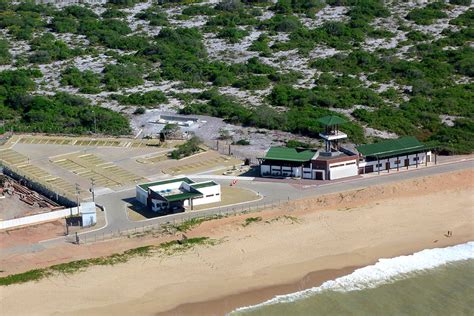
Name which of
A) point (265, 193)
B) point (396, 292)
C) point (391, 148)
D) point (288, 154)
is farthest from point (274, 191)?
point (396, 292)

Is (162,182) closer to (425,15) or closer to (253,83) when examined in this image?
(253,83)

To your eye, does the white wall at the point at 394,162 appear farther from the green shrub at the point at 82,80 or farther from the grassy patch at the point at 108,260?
the green shrub at the point at 82,80

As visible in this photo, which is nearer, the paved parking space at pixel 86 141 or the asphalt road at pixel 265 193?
the asphalt road at pixel 265 193

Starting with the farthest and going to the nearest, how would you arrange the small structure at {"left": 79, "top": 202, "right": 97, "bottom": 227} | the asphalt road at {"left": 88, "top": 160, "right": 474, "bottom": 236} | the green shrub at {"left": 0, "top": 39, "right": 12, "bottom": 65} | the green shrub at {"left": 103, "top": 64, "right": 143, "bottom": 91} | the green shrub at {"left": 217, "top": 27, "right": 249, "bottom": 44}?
1. the green shrub at {"left": 217, "top": 27, "right": 249, "bottom": 44}
2. the green shrub at {"left": 0, "top": 39, "right": 12, "bottom": 65}
3. the green shrub at {"left": 103, "top": 64, "right": 143, "bottom": 91}
4. the asphalt road at {"left": 88, "top": 160, "right": 474, "bottom": 236}
5. the small structure at {"left": 79, "top": 202, "right": 97, "bottom": 227}

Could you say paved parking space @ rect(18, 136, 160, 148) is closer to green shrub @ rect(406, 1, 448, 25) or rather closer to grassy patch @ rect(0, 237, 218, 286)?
grassy patch @ rect(0, 237, 218, 286)

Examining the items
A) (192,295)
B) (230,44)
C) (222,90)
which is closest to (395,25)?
(230,44)

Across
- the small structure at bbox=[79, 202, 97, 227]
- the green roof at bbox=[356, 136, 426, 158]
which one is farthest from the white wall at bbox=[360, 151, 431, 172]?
the small structure at bbox=[79, 202, 97, 227]

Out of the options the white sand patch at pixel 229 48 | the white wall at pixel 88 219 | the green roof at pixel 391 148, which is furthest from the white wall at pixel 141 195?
the white sand patch at pixel 229 48
